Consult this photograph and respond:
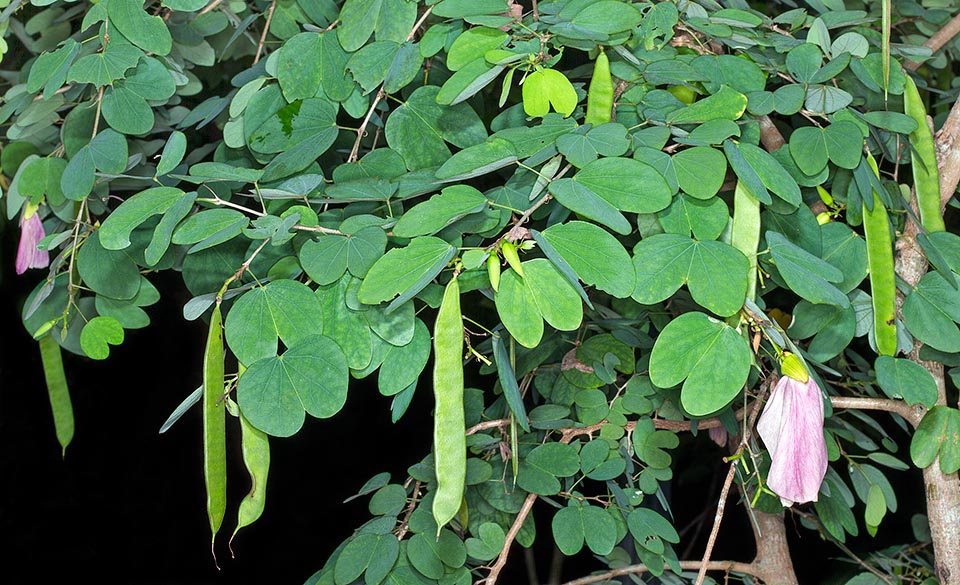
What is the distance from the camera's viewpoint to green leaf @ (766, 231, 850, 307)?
743 millimetres

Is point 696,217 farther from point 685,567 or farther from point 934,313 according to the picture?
point 685,567

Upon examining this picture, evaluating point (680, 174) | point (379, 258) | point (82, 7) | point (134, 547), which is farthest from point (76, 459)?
point (680, 174)

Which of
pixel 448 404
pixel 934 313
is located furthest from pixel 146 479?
pixel 934 313

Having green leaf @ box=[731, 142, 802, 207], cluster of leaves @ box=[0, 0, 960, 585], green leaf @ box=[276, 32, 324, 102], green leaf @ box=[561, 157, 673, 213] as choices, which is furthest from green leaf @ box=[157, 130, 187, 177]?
green leaf @ box=[731, 142, 802, 207]

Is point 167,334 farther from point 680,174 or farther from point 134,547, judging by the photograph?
point 680,174

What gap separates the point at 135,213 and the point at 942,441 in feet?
2.79

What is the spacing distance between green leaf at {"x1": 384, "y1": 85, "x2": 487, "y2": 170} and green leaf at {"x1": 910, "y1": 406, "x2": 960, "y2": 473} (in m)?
0.56

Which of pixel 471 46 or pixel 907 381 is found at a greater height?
pixel 471 46

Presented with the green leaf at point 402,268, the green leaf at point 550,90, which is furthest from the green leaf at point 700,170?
the green leaf at point 402,268

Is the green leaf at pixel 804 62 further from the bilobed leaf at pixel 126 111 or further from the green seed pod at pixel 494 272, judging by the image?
the bilobed leaf at pixel 126 111

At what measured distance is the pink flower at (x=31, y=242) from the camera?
1.09 metres

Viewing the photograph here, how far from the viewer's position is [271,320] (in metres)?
0.77

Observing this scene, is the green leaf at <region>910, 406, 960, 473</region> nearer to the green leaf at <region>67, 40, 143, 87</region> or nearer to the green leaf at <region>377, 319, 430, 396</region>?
the green leaf at <region>377, 319, 430, 396</region>

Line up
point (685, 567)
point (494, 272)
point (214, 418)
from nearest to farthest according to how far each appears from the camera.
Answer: point (494, 272)
point (214, 418)
point (685, 567)
